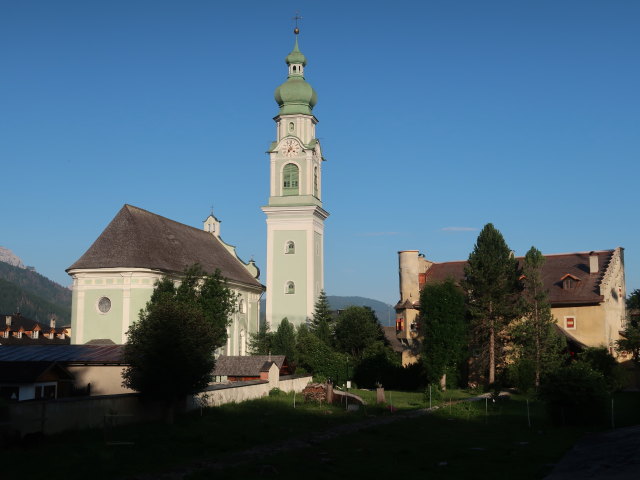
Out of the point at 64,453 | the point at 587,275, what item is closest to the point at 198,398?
the point at 64,453

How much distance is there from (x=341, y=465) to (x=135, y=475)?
624 centimetres

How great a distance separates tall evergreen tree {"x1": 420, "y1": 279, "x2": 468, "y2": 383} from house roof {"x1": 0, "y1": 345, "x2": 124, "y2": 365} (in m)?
21.2

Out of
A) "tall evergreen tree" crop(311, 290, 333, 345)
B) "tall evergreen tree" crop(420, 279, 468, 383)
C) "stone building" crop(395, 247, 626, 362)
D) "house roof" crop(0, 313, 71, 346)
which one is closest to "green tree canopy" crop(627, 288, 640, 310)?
"stone building" crop(395, 247, 626, 362)

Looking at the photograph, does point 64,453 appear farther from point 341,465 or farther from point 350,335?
point 350,335

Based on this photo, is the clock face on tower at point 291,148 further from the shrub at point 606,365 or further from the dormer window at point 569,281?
the shrub at point 606,365

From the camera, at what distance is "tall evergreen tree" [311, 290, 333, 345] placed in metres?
64.1

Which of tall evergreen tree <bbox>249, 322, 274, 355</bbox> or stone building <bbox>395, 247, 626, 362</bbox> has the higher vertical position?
stone building <bbox>395, 247, 626, 362</bbox>

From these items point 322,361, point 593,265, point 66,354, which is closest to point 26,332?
point 322,361

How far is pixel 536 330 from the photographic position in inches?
1939

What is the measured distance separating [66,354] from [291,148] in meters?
36.7

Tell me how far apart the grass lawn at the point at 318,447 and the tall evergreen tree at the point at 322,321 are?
2503cm

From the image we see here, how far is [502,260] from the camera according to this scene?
53.5m

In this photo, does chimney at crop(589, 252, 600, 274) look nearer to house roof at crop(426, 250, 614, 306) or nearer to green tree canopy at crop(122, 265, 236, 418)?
house roof at crop(426, 250, 614, 306)

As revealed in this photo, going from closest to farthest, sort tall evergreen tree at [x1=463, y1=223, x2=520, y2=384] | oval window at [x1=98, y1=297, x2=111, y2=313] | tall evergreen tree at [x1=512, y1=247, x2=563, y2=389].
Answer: tall evergreen tree at [x1=512, y1=247, x2=563, y2=389] → tall evergreen tree at [x1=463, y1=223, x2=520, y2=384] → oval window at [x1=98, y1=297, x2=111, y2=313]
